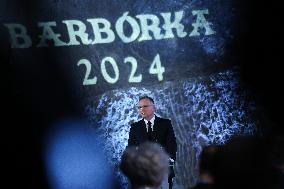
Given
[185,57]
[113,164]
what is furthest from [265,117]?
[113,164]

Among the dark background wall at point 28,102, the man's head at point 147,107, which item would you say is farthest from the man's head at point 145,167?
the dark background wall at point 28,102

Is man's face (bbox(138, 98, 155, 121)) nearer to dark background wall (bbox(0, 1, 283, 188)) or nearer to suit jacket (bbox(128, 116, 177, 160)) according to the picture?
suit jacket (bbox(128, 116, 177, 160))

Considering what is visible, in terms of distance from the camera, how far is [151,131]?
4.64 metres

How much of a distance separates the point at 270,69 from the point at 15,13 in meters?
2.90

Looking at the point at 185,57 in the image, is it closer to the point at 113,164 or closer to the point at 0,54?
the point at 113,164

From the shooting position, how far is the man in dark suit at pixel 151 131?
4.62 m

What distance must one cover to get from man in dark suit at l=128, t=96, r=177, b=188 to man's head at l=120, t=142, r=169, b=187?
8.69 feet

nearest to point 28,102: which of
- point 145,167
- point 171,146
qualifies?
point 171,146

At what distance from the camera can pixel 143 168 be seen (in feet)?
6.31

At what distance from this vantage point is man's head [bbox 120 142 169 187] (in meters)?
1.92

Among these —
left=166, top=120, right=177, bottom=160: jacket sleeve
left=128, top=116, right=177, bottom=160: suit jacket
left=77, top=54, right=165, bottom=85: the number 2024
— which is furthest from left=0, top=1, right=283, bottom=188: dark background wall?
left=166, top=120, right=177, bottom=160: jacket sleeve

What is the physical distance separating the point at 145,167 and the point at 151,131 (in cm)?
272

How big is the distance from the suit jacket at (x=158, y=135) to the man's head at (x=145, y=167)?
2655 mm

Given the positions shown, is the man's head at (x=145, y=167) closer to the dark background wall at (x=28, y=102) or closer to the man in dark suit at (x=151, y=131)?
the man in dark suit at (x=151, y=131)
